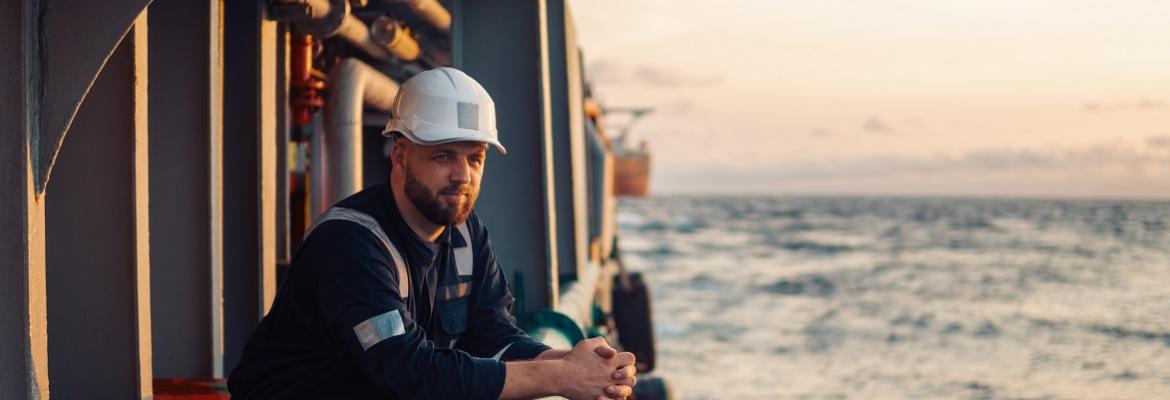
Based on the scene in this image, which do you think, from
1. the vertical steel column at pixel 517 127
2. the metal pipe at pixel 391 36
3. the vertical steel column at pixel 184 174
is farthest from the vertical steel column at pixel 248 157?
the metal pipe at pixel 391 36

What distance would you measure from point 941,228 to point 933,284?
42.0m

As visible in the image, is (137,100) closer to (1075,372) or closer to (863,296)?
(1075,372)

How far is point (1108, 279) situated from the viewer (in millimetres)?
33781

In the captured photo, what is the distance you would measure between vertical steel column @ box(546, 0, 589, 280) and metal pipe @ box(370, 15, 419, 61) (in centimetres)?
83

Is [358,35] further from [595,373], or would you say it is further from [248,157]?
[595,373]

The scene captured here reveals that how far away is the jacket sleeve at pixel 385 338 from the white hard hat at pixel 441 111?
365 mm

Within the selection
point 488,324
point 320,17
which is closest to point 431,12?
point 320,17

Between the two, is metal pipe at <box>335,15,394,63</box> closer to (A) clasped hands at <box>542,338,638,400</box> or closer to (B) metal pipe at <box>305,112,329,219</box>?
(B) metal pipe at <box>305,112,329,219</box>

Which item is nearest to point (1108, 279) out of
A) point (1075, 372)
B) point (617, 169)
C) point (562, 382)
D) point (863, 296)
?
point (863, 296)

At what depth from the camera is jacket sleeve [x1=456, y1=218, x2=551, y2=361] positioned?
3184 millimetres

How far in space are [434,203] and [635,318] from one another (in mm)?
10977

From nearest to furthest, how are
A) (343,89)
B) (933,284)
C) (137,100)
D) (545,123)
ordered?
(137,100) < (545,123) < (343,89) < (933,284)

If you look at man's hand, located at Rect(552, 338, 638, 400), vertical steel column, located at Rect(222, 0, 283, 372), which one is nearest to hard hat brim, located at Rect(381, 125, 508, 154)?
man's hand, located at Rect(552, 338, 638, 400)

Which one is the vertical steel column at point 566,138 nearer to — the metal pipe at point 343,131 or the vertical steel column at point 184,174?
the metal pipe at point 343,131
